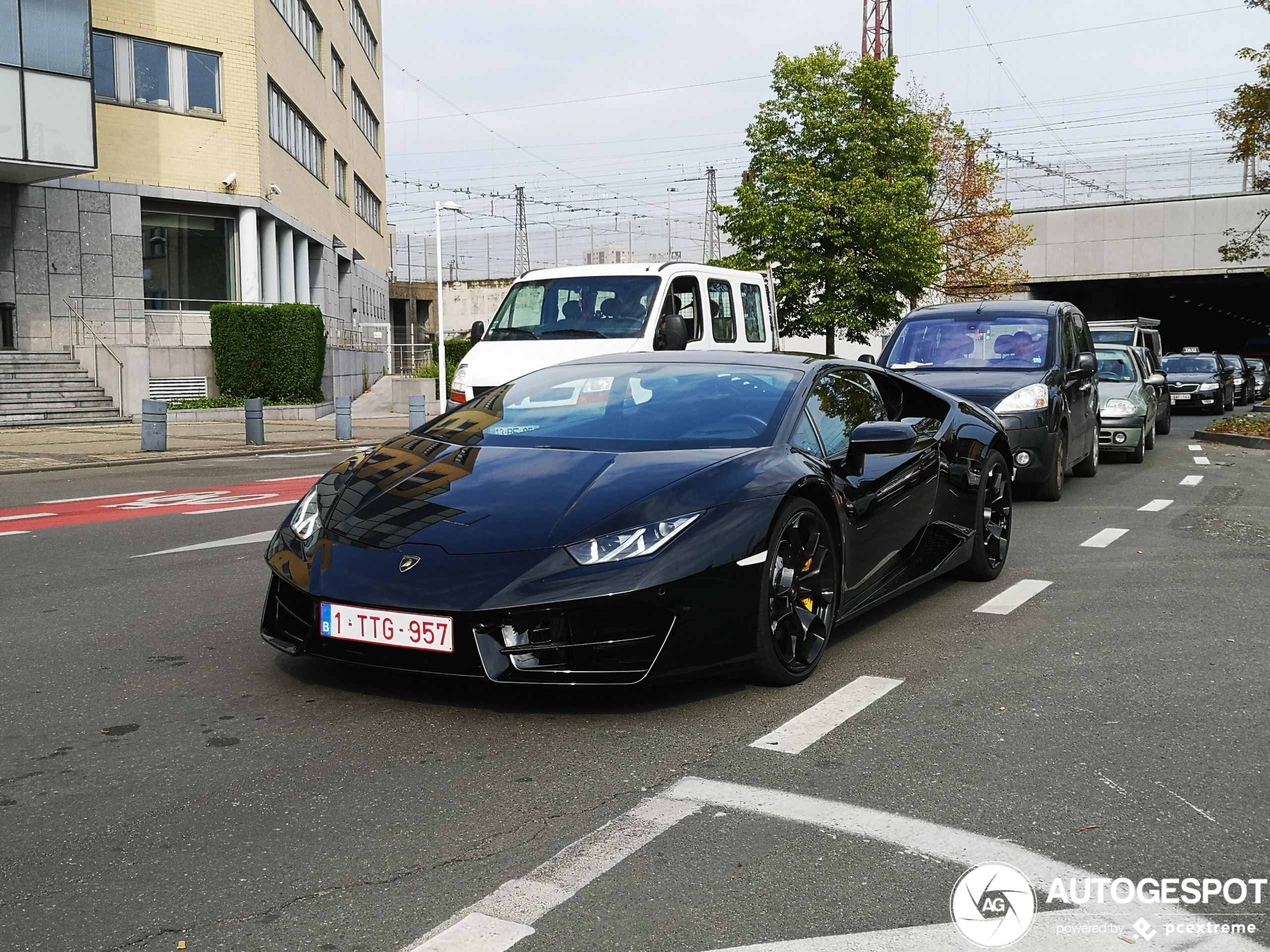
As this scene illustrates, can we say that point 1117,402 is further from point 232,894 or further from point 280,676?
point 232,894

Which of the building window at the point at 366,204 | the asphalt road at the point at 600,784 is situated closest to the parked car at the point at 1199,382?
the asphalt road at the point at 600,784

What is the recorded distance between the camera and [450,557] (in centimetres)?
446

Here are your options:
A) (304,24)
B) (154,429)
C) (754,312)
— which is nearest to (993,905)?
(754,312)

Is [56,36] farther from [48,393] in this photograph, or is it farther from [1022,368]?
[1022,368]

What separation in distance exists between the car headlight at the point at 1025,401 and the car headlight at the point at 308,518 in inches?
287

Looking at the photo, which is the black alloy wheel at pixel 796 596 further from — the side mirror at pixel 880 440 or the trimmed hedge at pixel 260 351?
the trimmed hedge at pixel 260 351

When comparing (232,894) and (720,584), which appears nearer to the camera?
(232,894)

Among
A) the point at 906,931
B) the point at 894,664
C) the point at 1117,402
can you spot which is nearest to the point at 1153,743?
the point at 894,664

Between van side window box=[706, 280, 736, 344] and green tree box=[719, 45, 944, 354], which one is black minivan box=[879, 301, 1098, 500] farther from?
green tree box=[719, 45, 944, 354]

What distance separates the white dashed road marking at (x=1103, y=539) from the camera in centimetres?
872

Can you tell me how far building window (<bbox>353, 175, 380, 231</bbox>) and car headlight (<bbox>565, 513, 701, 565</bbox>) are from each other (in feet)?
153

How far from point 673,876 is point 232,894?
40.5 inches

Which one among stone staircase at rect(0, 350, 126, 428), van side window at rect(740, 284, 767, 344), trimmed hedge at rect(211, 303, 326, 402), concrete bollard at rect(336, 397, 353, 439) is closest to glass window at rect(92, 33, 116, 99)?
trimmed hedge at rect(211, 303, 326, 402)

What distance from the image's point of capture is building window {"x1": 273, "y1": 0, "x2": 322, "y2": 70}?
116ft
